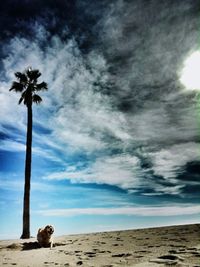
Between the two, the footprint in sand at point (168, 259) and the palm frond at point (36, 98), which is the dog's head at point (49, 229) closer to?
the footprint in sand at point (168, 259)

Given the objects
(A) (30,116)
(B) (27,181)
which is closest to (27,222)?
(B) (27,181)

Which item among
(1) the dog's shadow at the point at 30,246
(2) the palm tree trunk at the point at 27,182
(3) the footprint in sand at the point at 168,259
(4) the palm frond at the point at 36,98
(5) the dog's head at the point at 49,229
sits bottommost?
(3) the footprint in sand at the point at 168,259

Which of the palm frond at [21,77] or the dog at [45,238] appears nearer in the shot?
the dog at [45,238]

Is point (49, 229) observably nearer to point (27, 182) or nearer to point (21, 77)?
point (27, 182)

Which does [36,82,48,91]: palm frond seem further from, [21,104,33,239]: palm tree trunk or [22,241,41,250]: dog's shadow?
[22,241,41,250]: dog's shadow

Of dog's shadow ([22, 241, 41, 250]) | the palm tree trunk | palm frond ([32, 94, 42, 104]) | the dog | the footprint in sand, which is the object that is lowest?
the footprint in sand

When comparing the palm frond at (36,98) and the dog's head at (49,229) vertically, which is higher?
the palm frond at (36,98)

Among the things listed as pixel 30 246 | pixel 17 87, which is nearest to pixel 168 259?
pixel 30 246

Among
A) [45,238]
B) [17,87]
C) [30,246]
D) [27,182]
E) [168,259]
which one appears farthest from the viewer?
[17,87]

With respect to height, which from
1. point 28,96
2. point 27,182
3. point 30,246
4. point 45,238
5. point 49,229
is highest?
point 28,96

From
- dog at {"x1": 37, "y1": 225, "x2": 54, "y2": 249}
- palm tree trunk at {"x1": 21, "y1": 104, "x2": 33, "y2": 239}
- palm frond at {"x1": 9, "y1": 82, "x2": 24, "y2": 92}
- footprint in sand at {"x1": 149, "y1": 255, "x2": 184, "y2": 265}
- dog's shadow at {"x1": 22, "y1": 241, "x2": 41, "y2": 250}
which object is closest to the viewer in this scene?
footprint in sand at {"x1": 149, "y1": 255, "x2": 184, "y2": 265}

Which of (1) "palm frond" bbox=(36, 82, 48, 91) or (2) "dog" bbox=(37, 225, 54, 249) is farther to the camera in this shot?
(1) "palm frond" bbox=(36, 82, 48, 91)

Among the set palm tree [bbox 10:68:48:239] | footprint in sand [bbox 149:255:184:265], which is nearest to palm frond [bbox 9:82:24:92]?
palm tree [bbox 10:68:48:239]

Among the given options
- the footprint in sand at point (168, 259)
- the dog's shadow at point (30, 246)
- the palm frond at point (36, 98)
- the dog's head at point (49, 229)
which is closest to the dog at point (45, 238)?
the dog's head at point (49, 229)
